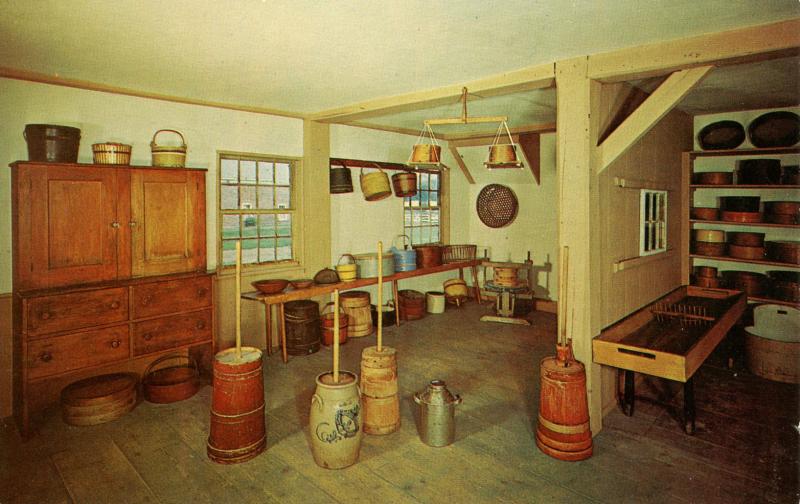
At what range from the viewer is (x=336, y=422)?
9.96 feet

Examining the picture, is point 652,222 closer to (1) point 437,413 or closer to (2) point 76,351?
(1) point 437,413

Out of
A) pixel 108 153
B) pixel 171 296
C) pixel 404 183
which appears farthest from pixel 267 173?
pixel 171 296

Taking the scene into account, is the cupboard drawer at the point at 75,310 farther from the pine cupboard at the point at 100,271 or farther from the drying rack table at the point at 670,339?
the drying rack table at the point at 670,339

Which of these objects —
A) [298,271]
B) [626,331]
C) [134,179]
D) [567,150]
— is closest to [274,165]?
[298,271]

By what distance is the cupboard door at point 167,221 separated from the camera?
164 inches

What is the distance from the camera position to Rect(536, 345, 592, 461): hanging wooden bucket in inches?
125

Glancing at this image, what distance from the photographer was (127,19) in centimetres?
286

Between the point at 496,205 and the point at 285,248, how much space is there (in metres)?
3.74

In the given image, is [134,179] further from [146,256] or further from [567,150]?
[567,150]

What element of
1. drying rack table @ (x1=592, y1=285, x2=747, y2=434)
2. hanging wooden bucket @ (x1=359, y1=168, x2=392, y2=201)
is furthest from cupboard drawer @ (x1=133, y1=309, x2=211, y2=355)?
drying rack table @ (x1=592, y1=285, x2=747, y2=434)

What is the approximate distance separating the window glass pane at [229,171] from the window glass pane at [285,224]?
2.44ft

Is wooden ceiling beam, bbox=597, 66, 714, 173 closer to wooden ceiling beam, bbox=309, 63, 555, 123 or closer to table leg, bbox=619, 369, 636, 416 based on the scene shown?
wooden ceiling beam, bbox=309, 63, 555, 123

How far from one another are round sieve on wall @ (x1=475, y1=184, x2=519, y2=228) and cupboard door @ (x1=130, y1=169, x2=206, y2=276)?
504 centimetres

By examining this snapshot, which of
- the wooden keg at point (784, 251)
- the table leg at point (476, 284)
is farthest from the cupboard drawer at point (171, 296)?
the wooden keg at point (784, 251)
